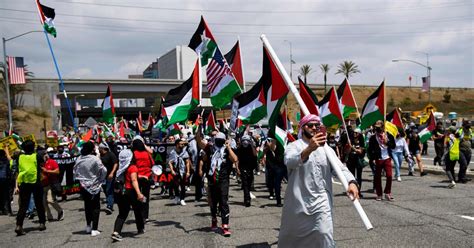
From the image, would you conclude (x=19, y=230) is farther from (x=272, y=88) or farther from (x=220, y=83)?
(x=272, y=88)

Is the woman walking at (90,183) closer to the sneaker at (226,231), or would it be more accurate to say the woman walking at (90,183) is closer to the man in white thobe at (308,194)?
the sneaker at (226,231)

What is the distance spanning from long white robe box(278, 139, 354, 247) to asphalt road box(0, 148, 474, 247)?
7.36 feet

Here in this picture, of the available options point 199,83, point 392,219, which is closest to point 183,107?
point 199,83

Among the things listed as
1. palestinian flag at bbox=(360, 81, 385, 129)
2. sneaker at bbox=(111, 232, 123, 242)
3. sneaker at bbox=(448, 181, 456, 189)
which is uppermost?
palestinian flag at bbox=(360, 81, 385, 129)

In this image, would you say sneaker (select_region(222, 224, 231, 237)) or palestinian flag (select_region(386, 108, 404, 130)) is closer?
sneaker (select_region(222, 224, 231, 237))

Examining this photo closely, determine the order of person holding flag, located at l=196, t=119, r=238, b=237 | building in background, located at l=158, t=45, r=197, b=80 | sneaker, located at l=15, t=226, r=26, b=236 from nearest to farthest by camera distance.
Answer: person holding flag, located at l=196, t=119, r=238, b=237 → sneaker, located at l=15, t=226, r=26, b=236 → building in background, located at l=158, t=45, r=197, b=80

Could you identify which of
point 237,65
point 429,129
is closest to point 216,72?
point 237,65

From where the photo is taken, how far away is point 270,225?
857 centimetres

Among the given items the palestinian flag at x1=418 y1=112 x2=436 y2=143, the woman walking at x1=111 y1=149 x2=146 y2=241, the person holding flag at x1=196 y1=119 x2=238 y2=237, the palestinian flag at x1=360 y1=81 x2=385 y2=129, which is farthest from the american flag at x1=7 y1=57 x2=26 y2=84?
the person holding flag at x1=196 y1=119 x2=238 y2=237

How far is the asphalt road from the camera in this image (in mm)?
7184

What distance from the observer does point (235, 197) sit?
12656mm

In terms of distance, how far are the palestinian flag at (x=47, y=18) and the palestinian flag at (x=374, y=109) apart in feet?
43.9

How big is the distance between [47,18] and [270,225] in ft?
49.6

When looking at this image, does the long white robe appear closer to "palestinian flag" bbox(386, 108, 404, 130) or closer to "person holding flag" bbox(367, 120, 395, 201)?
"person holding flag" bbox(367, 120, 395, 201)
